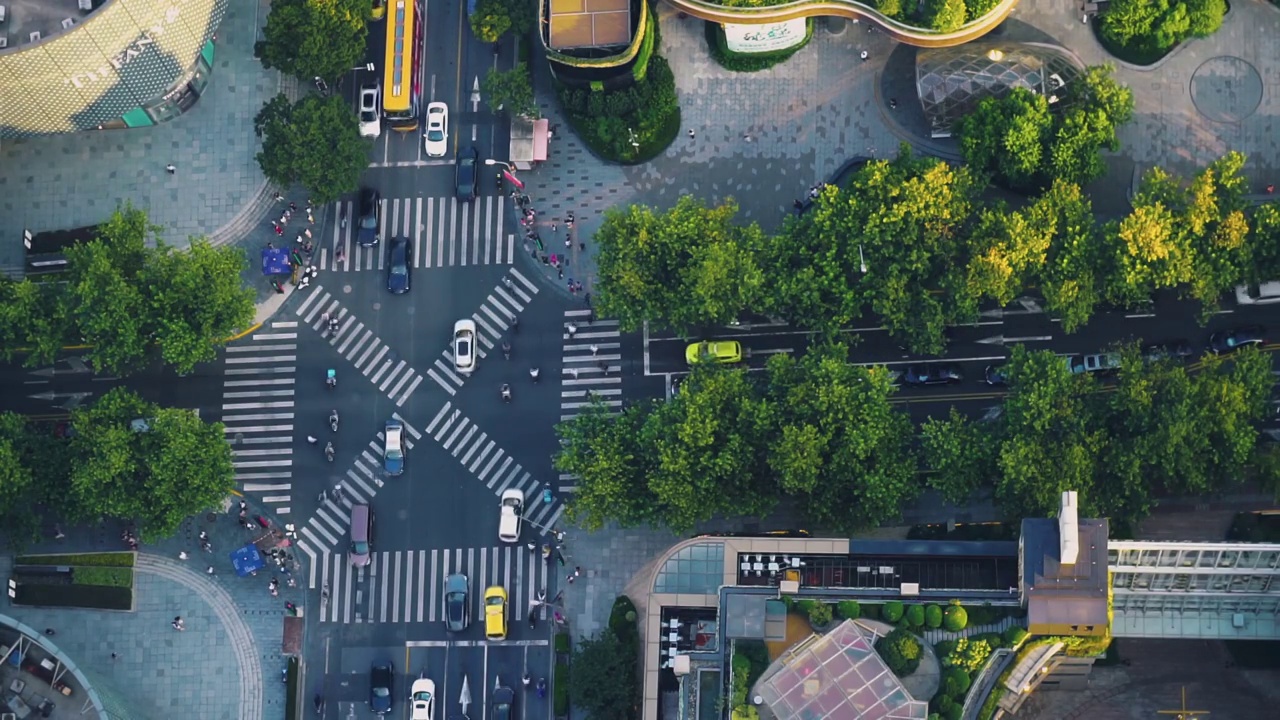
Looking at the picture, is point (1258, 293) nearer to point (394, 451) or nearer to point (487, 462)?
point (487, 462)

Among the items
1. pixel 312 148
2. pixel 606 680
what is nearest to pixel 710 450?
pixel 606 680

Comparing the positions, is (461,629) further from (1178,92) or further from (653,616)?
(1178,92)

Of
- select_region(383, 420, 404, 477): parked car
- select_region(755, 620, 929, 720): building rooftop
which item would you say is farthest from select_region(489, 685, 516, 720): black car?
select_region(755, 620, 929, 720): building rooftop

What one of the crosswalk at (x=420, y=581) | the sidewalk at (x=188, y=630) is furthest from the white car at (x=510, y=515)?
the sidewalk at (x=188, y=630)

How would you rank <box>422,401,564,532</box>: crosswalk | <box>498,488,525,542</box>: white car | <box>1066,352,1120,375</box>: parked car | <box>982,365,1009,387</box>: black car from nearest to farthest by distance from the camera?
<box>1066,352,1120,375</box>: parked car → <box>982,365,1009,387</box>: black car → <box>498,488,525,542</box>: white car → <box>422,401,564,532</box>: crosswalk

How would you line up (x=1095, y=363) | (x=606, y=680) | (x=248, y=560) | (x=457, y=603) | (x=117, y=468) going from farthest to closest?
(x=248, y=560)
(x=457, y=603)
(x=1095, y=363)
(x=117, y=468)
(x=606, y=680)

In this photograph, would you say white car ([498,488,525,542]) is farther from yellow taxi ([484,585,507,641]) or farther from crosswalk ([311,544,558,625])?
yellow taxi ([484,585,507,641])

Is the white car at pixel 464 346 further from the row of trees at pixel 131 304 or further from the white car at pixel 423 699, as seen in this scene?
the white car at pixel 423 699
